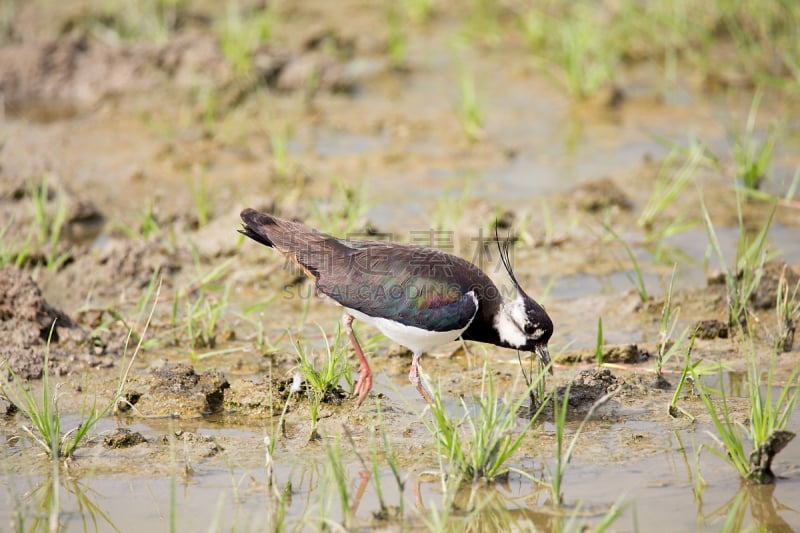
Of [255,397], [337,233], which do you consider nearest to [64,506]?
[255,397]

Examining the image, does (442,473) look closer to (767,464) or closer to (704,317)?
(767,464)

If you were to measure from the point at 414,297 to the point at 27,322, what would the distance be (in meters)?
2.27

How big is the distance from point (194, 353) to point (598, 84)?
5451 mm

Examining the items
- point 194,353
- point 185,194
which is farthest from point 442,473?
point 185,194

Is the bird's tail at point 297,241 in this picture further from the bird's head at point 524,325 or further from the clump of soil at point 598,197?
the clump of soil at point 598,197

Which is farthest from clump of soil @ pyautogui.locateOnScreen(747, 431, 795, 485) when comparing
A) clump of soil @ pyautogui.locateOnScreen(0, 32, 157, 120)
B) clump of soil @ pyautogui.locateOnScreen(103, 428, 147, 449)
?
clump of soil @ pyautogui.locateOnScreen(0, 32, 157, 120)

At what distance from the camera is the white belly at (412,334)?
5.21 metres

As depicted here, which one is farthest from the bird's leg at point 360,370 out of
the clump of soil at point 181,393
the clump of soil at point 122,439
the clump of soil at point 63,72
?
the clump of soil at point 63,72

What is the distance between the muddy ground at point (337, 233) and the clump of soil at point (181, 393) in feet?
0.05

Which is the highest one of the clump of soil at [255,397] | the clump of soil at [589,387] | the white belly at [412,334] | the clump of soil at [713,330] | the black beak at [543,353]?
the clump of soil at [713,330]

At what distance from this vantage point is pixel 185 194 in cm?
828

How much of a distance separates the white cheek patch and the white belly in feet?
0.78

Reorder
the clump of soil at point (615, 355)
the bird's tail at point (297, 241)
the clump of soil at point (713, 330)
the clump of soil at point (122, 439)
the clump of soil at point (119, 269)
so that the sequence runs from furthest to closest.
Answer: the clump of soil at point (119, 269) < the clump of soil at point (713, 330) < the clump of soil at point (615, 355) < the bird's tail at point (297, 241) < the clump of soil at point (122, 439)

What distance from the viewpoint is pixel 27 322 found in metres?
5.90
